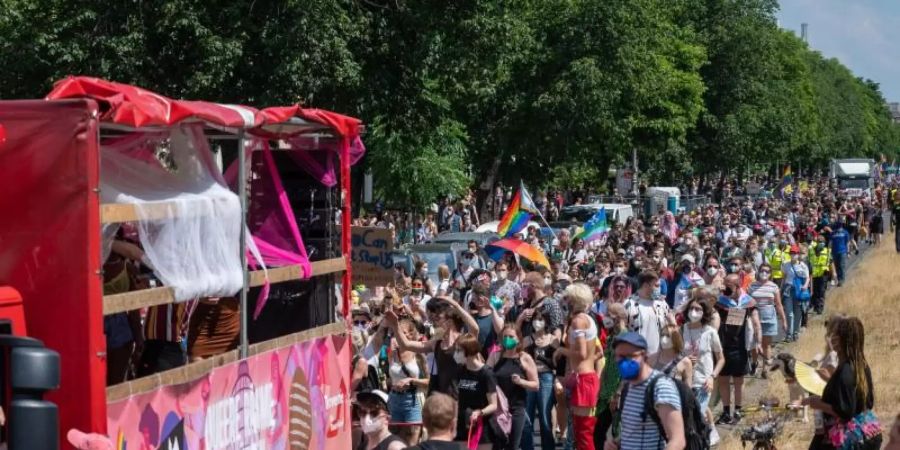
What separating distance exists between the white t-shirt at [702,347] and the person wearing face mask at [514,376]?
8.90 ft

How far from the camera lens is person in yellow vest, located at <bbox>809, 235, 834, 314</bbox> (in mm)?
26688

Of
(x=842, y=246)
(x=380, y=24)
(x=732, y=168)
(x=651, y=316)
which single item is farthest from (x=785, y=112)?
(x=651, y=316)

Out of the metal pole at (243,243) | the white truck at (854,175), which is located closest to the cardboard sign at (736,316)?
the metal pole at (243,243)

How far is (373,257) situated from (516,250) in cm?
777

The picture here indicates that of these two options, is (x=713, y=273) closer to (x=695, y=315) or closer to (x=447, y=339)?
(x=695, y=315)

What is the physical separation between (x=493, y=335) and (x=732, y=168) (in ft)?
216

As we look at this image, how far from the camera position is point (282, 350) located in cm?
762

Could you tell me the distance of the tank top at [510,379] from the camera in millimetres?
11508

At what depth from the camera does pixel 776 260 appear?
2488 cm

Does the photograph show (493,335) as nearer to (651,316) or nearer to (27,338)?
(651,316)

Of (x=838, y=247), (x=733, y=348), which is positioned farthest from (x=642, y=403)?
(x=838, y=247)

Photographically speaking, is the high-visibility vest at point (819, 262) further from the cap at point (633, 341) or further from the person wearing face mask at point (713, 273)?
the cap at point (633, 341)

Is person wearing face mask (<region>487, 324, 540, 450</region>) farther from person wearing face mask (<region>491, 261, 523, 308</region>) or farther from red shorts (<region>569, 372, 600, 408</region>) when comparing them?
person wearing face mask (<region>491, 261, 523, 308</region>)

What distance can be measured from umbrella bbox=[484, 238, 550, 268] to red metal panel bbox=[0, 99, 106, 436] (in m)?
16.0
